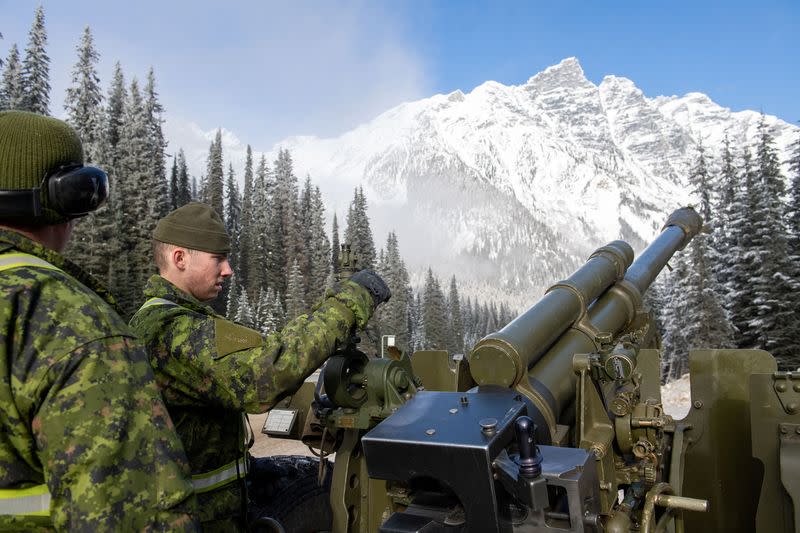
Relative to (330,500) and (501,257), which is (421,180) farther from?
(330,500)

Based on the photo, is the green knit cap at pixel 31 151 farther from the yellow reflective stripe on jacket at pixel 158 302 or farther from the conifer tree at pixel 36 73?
the conifer tree at pixel 36 73

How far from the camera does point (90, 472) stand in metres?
1.43

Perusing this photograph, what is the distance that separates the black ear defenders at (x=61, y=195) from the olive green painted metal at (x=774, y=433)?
405cm

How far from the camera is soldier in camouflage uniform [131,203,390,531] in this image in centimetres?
247

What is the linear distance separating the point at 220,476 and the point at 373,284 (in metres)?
1.08

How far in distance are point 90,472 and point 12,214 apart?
684mm

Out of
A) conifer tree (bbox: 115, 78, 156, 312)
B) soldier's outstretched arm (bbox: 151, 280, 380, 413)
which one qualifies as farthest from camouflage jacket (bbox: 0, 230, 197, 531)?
conifer tree (bbox: 115, 78, 156, 312)

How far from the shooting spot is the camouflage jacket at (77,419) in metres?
1.42

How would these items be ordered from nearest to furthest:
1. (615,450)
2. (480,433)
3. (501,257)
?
(480,433), (615,450), (501,257)

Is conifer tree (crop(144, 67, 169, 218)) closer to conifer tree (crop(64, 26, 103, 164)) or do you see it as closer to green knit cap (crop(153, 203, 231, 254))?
conifer tree (crop(64, 26, 103, 164))

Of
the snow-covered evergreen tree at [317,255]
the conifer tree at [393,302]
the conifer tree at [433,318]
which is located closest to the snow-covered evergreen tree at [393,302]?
the conifer tree at [393,302]

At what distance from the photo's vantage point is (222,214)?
5669 centimetres

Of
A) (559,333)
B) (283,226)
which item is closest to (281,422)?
(559,333)

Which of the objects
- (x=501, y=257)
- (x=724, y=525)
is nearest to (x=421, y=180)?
(x=501, y=257)
